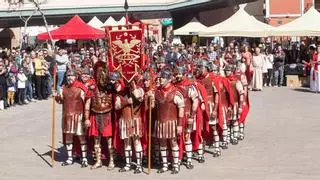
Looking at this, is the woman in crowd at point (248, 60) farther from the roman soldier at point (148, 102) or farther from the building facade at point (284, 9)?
the building facade at point (284, 9)

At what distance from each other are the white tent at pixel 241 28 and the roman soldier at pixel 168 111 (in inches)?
641

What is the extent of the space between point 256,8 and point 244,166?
49278mm

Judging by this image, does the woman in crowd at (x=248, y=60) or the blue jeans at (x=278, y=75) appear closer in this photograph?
the woman in crowd at (x=248, y=60)

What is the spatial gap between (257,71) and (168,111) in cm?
1372

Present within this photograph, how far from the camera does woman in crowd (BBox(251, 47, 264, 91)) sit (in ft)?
75.1

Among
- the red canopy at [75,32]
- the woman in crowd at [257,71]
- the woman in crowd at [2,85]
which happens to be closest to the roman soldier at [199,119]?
the woman in crowd at [2,85]

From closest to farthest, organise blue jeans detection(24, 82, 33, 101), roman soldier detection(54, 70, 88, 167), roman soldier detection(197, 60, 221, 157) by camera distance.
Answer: roman soldier detection(54, 70, 88, 167) < roman soldier detection(197, 60, 221, 157) < blue jeans detection(24, 82, 33, 101)

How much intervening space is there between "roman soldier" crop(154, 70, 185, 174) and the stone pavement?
2.05ft

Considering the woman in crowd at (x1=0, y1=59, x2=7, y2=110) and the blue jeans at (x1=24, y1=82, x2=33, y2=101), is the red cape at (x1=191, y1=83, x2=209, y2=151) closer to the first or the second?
the woman in crowd at (x1=0, y1=59, x2=7, y2=110)

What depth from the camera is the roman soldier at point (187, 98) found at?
9898 millimetres

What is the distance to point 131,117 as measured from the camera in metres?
9.95

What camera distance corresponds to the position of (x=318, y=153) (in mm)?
11414

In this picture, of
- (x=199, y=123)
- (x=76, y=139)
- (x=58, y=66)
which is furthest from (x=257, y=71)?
(x=76, y=139)

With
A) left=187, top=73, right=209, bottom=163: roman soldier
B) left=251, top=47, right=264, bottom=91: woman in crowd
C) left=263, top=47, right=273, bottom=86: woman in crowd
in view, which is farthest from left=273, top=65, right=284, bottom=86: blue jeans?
left=187, top=73, right=209, bottom=163: roman soldier
